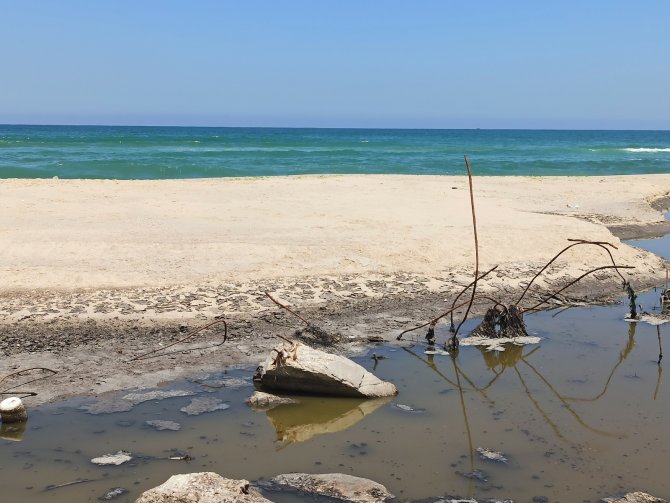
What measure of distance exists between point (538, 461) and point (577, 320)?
3.92 meters

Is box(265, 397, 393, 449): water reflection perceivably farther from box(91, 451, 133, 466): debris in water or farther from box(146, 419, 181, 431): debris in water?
box(91, 451, 133, 466): debris in water

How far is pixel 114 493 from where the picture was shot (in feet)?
15.3

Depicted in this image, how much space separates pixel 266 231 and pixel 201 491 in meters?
7.64

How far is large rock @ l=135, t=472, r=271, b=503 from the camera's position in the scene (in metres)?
4.18

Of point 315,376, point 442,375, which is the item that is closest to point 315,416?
point 315,376

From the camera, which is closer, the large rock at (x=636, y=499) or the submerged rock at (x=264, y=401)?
the large rock at (x=636, y=499)

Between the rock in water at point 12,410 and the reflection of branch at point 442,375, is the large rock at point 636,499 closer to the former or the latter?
the reflection of branch at point 442,375

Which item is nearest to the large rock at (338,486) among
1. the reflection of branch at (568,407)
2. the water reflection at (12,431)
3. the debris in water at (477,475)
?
the debris in water at (477,475)

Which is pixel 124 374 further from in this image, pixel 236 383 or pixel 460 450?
pixel 460 450

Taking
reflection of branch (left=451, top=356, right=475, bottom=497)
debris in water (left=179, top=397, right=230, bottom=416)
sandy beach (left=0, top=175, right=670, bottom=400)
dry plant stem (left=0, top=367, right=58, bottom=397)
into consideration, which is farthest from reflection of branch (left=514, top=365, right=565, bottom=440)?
dry plant stem (left=0, top=367, right=58, bottom=397)

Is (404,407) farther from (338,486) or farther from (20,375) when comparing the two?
(20,375)

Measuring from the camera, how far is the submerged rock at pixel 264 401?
6113 millimetres

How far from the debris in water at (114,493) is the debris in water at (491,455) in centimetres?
234

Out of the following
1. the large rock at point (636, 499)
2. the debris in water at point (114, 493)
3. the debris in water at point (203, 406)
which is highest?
the large rock at point (636, 499)
